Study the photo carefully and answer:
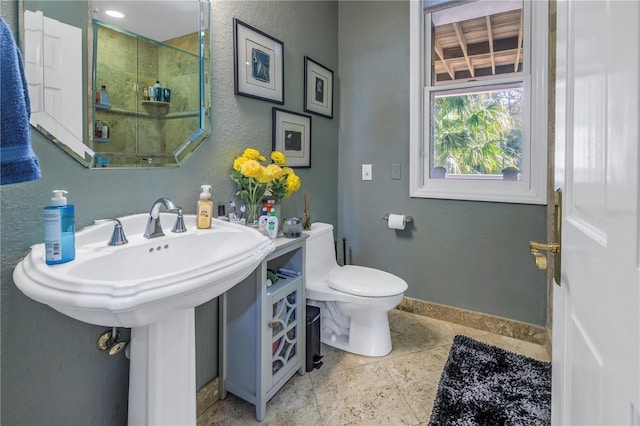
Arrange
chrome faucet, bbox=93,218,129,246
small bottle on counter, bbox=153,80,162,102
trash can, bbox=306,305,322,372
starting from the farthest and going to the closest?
trash can, bbox=306,305,322,372
small bottle on counter, bbox=153,80,162,102
chrome faucet, bbox=93,218,129,246

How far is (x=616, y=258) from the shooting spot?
0.46 meters

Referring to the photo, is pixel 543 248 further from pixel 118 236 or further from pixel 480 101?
pixel 480 101

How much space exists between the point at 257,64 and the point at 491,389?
2.03m

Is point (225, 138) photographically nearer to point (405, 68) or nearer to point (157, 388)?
point (157, 388)

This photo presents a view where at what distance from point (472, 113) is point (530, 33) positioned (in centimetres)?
A: 54

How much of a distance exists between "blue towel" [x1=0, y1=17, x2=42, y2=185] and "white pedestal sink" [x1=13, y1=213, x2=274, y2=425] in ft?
0.81

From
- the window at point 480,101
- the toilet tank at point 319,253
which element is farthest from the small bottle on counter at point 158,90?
the window at point 480,101

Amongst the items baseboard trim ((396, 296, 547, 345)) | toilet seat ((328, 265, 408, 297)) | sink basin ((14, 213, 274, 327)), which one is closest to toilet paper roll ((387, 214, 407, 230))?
toilet seat ((328, 265, 408, 297))

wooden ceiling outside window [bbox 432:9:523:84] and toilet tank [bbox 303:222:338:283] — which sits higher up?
wooden ceiling outside window [bbox 432:9:523:84]

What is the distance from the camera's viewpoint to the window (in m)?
2.02

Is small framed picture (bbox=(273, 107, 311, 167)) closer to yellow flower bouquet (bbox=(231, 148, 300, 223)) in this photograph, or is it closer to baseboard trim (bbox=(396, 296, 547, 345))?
yellow flower bouquet (bbox=(231, 148, 300, 223))

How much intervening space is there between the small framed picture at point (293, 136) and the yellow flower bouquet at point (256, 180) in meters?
0.31

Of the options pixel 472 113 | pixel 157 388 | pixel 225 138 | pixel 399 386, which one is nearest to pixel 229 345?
pixel 157 388

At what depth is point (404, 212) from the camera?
8.08ft
